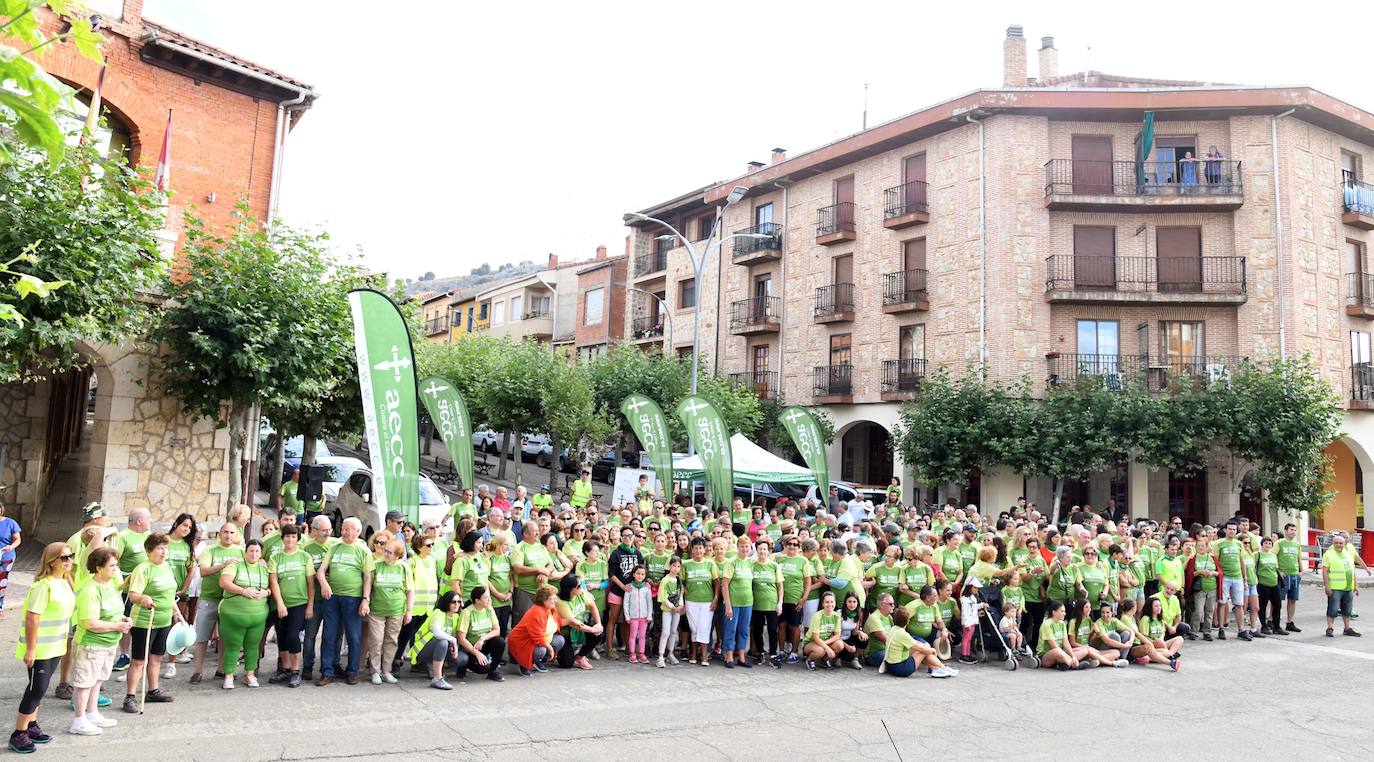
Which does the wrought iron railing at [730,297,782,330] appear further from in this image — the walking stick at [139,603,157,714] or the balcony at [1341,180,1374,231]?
the walking stick at [139,603,157,714]

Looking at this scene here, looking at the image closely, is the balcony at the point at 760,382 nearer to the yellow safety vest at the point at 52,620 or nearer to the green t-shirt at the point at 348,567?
the green t-shirt at the point at 348,567

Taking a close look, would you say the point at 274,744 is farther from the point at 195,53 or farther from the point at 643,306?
the point at 643,306

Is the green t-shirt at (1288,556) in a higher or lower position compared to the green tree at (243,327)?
lower

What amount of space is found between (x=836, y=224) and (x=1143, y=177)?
9.27m

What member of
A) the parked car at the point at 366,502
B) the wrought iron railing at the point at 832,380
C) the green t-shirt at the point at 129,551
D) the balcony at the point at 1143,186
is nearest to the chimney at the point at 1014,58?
the balcony at the point at 1143,186

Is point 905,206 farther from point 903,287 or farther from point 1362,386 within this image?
point 1362,386

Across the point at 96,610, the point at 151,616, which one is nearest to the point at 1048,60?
the point at 151,616

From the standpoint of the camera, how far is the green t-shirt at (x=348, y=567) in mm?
8656

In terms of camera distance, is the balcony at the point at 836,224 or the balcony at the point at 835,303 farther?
the balcony at the point at 836,224

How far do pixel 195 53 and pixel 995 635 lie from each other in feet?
53.4

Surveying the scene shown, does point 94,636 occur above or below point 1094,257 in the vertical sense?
below

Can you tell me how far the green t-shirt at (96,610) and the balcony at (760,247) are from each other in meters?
27.4

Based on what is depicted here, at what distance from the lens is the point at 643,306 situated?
41438mm

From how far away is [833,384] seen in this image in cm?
3033
